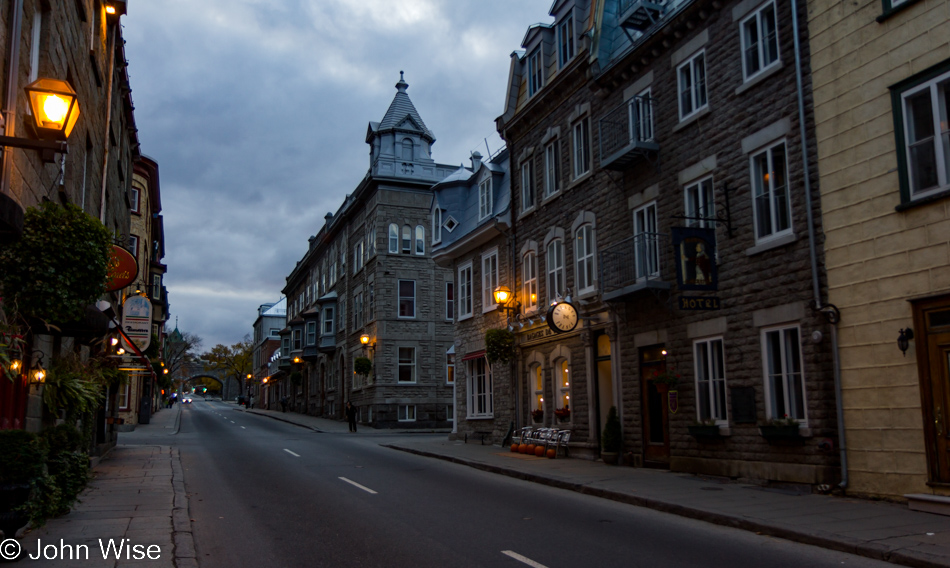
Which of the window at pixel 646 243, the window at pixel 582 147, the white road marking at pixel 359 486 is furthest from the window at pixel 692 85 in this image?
the white road marking at pixel 359 486

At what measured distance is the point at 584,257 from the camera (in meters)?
20.4

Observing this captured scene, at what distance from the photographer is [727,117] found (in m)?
15.1

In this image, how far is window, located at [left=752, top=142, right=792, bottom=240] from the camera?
44.7 ft

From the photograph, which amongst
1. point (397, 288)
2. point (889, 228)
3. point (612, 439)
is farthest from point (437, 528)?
point (397, 288)

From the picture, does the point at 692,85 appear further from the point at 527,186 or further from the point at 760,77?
the point at 527,186

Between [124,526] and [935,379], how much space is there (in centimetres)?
1114

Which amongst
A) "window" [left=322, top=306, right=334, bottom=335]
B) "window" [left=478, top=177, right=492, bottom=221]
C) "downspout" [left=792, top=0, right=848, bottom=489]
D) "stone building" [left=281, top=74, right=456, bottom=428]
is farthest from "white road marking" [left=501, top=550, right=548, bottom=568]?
"window" [left=322, top=306, right=334, bottom=335]

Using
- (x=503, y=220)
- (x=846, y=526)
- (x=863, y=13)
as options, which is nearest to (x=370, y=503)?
(x=846, y=526)

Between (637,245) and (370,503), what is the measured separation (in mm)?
8864

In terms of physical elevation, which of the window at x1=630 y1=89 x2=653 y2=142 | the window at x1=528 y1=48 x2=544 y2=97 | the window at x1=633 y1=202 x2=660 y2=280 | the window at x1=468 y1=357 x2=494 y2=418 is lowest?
the window at x1=468 y1=357 x2=494 y2=418

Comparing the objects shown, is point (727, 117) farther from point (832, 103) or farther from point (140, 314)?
point (140, 314)

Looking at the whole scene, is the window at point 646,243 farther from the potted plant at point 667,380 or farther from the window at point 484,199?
the window at point 484,199

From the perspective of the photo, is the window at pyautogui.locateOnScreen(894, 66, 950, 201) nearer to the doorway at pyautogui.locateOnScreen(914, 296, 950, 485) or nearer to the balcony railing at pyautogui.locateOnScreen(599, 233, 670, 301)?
the doorway at pyautogui.locateOnScreen(914, 296, 950, 485)

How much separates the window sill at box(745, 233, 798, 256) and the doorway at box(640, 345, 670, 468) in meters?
3.54
